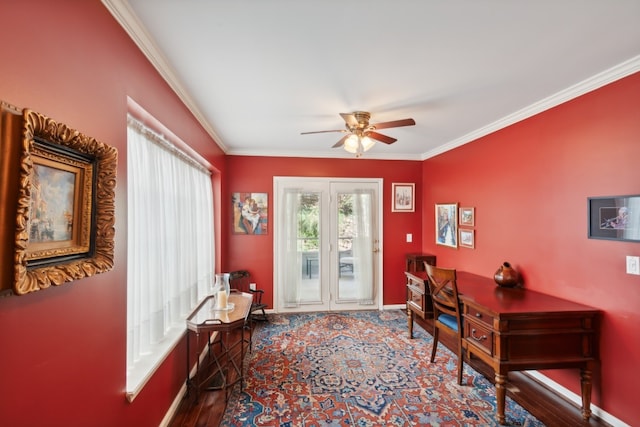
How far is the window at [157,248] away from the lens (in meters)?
1.75

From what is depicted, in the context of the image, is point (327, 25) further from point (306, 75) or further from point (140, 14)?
point (140, 14)

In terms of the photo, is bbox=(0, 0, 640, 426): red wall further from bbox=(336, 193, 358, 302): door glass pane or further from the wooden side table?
A: bbox=(336, 193, 358, 302): door glass pane

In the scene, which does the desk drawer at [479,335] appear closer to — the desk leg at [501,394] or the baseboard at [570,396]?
the desk leg at [501,394]

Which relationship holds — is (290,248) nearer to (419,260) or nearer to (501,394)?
(419,260)

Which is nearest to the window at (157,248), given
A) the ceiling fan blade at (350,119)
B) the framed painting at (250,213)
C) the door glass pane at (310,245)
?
the framed painting at (250,213)

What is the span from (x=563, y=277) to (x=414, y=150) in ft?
8.68

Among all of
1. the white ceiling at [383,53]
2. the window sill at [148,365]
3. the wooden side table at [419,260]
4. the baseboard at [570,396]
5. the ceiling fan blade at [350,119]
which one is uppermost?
the white ceiling at [383,53]

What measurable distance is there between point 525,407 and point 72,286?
3.14 m

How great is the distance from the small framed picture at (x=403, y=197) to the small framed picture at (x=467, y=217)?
1061mm

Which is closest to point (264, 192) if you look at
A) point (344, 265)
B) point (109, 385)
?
point (344, 265)

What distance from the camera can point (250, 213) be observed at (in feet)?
14.2

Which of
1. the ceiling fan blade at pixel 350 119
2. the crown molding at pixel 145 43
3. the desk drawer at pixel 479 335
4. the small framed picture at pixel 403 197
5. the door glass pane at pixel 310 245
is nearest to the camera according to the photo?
the crown molding at pixel 145 43

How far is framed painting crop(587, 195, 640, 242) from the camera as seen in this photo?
186 cm

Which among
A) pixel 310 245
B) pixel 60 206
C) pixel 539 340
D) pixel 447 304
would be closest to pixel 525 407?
pixel 539 340
